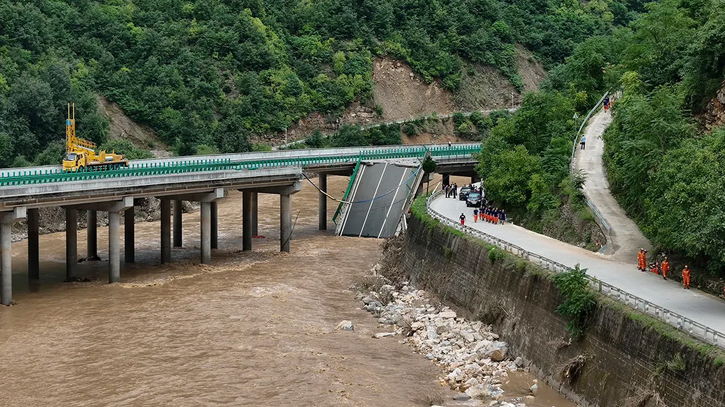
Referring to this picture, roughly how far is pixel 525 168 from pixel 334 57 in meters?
84.3

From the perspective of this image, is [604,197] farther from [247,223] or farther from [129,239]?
[129,239]

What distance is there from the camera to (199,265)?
61719 millimetres

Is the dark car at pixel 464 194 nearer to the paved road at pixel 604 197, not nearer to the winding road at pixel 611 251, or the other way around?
the winding road at pixel 611 251

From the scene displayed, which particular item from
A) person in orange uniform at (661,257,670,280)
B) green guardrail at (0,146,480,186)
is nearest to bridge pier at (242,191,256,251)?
green guardrail at (0,146,480,186)

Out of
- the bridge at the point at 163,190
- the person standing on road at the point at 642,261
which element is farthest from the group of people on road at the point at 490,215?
the person standing on road at the point at 642,261

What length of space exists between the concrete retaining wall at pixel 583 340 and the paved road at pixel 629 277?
222 cm

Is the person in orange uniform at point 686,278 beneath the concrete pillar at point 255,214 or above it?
above

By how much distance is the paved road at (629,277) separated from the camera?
3247 cm

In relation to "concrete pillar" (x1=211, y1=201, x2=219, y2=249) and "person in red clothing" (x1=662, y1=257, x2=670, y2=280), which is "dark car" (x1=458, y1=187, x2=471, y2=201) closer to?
"concrete pillar" (x1=211, y1=201, x2=219, y2=249)

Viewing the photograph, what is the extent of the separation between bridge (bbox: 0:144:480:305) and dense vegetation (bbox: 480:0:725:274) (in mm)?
14157

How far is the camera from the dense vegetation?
3538 cm

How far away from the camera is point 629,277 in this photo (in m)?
38.0

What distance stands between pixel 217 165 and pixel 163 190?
810 centimetres

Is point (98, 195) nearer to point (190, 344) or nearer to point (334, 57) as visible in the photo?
point (190, 344)
